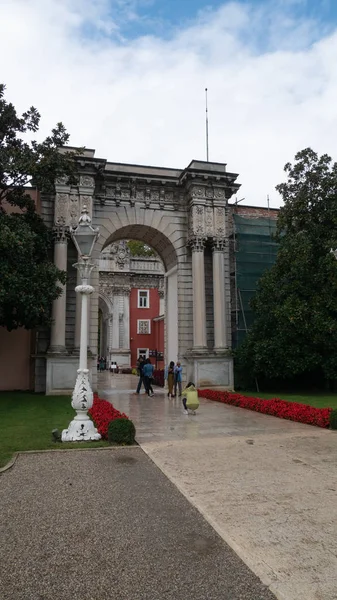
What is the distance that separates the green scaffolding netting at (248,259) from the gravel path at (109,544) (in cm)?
1779

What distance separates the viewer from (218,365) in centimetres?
2095

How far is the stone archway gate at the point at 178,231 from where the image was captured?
20.5 metres

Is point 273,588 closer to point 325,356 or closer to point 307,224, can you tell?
point 325,356

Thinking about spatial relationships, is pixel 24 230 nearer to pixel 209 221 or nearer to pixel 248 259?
pixel 209 221

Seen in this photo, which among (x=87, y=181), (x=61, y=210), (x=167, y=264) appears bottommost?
(x=167, y=264)

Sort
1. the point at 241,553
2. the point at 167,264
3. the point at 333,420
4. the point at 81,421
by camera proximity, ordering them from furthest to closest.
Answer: the point at 167,264, the point at 333,420, the point at 81,421, the point at 241,553

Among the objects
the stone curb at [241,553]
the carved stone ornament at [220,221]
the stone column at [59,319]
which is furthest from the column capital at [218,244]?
the stone curb at [241,553]

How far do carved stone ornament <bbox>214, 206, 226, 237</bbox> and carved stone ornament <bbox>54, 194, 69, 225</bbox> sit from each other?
23.3 feet

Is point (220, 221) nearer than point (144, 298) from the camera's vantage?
Yes

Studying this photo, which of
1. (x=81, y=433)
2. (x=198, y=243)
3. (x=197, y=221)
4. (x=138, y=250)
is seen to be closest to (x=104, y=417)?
(x=81, y=433)

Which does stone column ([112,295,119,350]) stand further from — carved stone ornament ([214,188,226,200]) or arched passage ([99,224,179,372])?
carved stone ornament ([214,188,226,200])

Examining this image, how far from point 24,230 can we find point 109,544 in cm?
1343

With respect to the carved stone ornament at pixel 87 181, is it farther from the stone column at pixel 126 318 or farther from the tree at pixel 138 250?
the tree at pixel 138 250

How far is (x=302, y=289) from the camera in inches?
749
